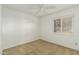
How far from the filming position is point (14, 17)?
4.44ft

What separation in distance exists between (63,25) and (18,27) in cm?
83

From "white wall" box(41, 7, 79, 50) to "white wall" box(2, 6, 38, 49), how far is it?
Result: 0.61 feet

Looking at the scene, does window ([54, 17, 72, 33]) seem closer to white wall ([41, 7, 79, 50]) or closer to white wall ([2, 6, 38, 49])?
white wall ([41, 7, 79, 50])

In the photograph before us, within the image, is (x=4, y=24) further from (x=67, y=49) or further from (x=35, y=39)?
(x=67, y=49)

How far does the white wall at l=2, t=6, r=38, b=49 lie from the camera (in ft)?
4.32

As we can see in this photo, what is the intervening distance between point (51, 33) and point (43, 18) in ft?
1.19

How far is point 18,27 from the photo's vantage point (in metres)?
1.34

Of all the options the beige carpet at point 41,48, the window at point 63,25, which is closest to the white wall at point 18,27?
the beige carpet at point 41,48

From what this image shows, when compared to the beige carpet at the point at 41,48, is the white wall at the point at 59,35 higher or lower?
higher

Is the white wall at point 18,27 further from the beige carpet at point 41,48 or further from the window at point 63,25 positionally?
the window at point 63,25

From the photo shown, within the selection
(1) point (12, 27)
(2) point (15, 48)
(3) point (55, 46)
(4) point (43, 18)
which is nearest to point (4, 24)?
(1) point (12, 27)

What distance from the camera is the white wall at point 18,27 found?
1.32 m

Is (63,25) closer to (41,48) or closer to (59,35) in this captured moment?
(59,35)

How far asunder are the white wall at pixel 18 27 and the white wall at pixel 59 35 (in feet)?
0.61
